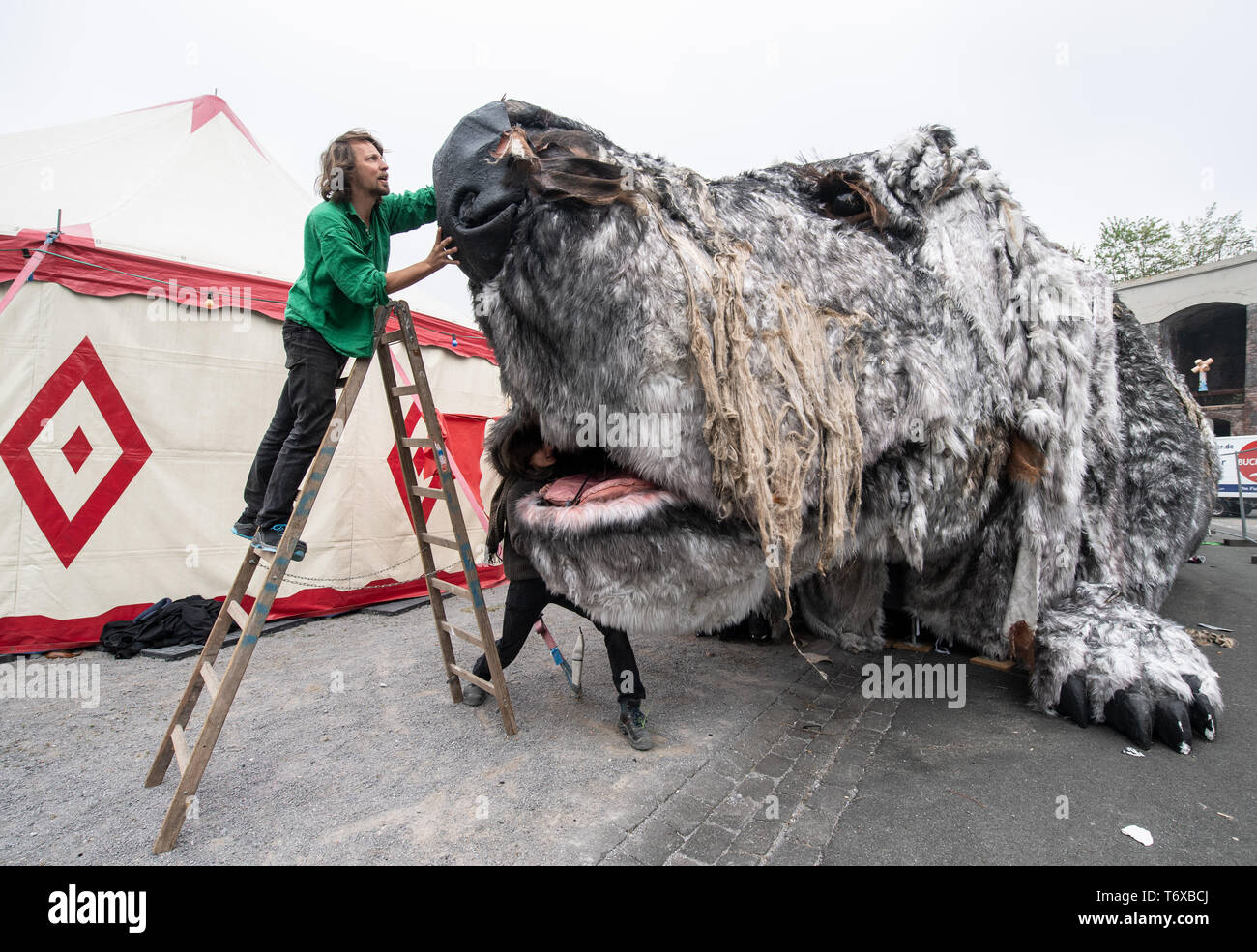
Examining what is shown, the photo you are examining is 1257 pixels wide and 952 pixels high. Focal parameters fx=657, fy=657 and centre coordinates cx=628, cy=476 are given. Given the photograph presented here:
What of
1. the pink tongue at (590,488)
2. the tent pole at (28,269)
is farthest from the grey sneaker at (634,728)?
the tent pole at (28,269)

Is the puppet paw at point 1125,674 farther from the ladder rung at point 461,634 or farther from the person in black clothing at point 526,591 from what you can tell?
the ladder rung at point 461,634

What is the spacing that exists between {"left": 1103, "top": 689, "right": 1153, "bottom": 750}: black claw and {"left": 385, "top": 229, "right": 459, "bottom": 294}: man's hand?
10.8 ft

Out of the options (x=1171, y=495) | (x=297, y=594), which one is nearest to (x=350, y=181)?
(x=297, y=594)

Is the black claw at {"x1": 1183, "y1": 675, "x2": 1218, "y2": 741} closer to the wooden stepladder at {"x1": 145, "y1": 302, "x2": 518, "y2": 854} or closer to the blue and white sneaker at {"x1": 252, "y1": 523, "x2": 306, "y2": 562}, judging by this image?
the wooden stepladder at {"x1": 145, "y1": 302, "x2": 518, "y2": 854}

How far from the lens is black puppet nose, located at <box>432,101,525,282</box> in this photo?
1.85 m

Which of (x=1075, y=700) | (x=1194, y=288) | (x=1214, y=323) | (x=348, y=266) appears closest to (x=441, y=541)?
(x=348, y=266)

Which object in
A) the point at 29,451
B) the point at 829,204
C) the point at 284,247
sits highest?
the point at 284,247

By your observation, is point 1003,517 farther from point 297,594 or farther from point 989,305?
point 297,594

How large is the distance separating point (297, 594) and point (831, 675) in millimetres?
4259

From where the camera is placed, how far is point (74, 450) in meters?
4.63

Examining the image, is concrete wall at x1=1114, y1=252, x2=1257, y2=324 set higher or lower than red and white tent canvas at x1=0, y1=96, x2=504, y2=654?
higher

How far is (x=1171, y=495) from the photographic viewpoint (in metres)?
3.84

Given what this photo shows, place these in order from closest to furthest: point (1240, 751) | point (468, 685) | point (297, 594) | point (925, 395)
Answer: point (925, 395)
point (1240, 751)
point (468, 685)
point (297, 594)

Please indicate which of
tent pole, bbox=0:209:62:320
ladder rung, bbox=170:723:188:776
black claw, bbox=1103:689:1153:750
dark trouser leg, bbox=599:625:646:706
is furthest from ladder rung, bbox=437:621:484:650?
tent pole, bbox=0:209:62:320
